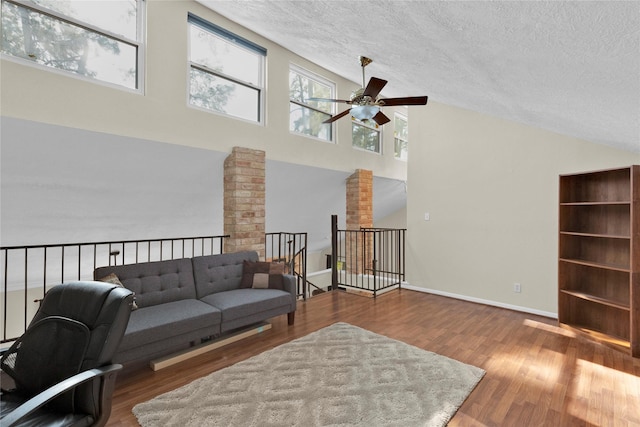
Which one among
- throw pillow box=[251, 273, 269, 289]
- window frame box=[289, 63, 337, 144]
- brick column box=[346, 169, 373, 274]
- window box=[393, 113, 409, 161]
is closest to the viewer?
throw pillow box=[251, 273, 269, 289]

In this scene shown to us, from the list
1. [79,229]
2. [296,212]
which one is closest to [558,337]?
[296,212]

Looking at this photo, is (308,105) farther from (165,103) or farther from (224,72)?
(165,103)

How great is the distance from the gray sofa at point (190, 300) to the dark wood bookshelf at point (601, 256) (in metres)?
3.20

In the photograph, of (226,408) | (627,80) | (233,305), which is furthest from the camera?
(233,305)

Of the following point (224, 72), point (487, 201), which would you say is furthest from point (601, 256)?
point (224, 72)

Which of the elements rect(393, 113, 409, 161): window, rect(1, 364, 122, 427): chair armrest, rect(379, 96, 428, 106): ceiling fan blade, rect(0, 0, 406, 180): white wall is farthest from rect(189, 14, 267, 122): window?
rect(393, 113, 409, 161): window

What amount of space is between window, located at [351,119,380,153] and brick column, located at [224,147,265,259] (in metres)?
2.41

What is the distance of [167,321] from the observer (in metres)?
2.52

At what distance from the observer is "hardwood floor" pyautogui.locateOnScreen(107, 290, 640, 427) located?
2029 millimetres

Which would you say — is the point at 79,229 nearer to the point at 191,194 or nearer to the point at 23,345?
the point at 191,194

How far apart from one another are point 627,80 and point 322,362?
268 cm

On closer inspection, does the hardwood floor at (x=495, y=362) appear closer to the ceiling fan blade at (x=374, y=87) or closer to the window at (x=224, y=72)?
the ceiling fan blade at (x=374, y=87)

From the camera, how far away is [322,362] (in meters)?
2.66

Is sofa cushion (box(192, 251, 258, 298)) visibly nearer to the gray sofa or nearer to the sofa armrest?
the gray sofa
